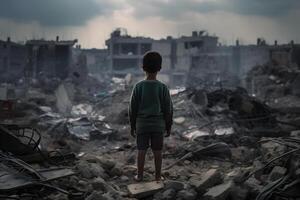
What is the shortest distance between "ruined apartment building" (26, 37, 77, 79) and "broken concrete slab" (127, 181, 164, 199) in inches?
1256

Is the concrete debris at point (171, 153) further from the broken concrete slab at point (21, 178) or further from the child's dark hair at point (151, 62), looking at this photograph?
the child's dark hair at point (151, 62)

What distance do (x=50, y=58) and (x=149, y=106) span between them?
33.3m

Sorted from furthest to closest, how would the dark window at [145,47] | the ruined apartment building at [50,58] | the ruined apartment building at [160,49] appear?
1. the dark window at [145,47]
2. the ruined apartment building at [160,49]
3. the ruined apartment building at [50,58]

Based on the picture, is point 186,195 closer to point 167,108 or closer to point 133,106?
point 167,108

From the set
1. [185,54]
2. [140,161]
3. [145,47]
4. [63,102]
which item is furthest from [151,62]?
[145,47]

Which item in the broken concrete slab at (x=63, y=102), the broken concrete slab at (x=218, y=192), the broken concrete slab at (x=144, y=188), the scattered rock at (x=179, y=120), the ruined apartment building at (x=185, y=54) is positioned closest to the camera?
the broken concrete slab at (x=218, y=192)

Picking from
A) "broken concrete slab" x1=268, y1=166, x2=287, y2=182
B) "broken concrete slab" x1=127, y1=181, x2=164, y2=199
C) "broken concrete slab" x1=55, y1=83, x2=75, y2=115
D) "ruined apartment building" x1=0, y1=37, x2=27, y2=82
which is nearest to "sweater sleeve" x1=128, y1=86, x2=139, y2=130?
"broken concrete slab" x1=127, y1=181, x2=164, y2=199

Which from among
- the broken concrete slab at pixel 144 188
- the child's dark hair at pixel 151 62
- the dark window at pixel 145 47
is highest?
the dark window at pixel 145 47

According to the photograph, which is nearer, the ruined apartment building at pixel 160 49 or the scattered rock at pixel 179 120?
the scattered rock at pixel 179 120

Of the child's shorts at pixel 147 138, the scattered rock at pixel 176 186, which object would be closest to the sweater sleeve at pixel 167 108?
the child's shorts at pixel 147 138

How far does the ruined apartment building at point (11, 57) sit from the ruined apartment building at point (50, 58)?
4.67m

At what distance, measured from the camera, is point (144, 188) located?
4.39 m

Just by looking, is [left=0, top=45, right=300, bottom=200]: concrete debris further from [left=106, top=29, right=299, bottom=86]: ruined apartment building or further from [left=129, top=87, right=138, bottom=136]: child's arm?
[left=106, top=29, right=299, bottom=86]: ruined apartment building

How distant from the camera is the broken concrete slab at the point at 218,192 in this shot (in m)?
3.94
